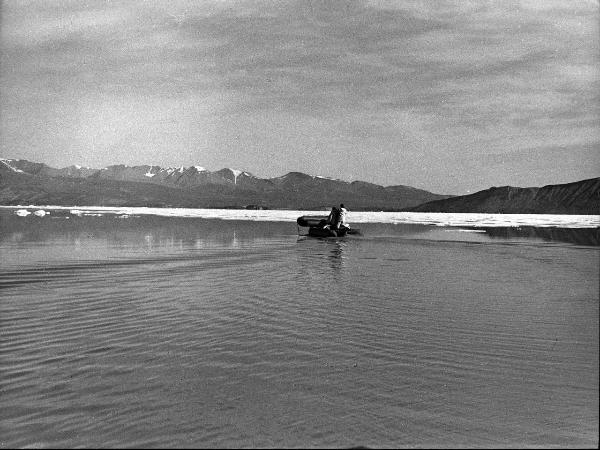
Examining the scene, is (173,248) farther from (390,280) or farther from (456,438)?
(456,438)

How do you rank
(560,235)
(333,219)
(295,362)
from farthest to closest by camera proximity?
(560,235) → (333,219) → (295,362)

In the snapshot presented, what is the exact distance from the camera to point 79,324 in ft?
37.9

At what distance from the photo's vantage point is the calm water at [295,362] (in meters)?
6.32

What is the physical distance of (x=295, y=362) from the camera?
8969 millimetres

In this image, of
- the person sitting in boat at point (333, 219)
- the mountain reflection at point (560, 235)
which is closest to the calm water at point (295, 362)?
the mountain reflection at point (560, 235)

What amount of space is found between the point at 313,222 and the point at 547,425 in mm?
44872

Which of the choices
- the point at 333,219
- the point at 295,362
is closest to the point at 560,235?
the point at 333,219

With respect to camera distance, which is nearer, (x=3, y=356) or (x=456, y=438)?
(x=456, y=438)

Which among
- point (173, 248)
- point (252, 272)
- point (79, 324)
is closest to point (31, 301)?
point (79, 324)

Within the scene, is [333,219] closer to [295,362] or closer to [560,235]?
[560,235]

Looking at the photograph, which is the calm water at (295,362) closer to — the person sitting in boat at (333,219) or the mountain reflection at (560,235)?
the mountain reflection at (560,235)

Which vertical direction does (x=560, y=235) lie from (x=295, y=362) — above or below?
above

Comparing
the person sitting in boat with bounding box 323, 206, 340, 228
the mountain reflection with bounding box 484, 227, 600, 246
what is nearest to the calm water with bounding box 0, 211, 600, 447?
the mountain reflection with bounding box 484, 227, 600, 246

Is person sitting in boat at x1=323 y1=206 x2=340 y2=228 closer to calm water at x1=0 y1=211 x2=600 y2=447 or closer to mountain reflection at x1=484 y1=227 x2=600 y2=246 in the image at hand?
mountain reflection at x1=484 y1=227 x2=600 y2=246
